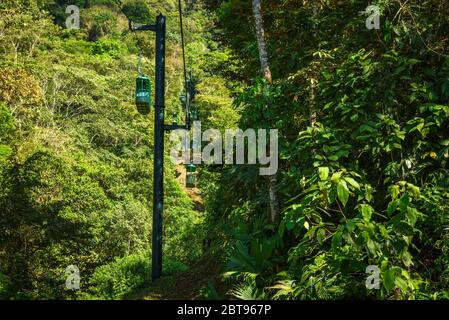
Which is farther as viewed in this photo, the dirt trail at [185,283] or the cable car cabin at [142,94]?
the cable car cabin at [142,94]

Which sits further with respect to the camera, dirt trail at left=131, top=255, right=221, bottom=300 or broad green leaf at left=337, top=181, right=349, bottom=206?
dirt trail at left=131, top=255, right=221, bottom=300

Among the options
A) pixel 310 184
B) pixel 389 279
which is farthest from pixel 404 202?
pixel 310 184

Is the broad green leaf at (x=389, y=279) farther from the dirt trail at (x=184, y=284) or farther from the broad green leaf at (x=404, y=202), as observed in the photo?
the dirt trail at (x=184, y=284)

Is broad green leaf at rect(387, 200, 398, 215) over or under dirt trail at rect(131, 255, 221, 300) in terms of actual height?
over

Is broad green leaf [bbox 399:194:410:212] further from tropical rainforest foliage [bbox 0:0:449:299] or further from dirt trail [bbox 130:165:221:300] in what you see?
dirt trail [bbox 130:165:221:300]

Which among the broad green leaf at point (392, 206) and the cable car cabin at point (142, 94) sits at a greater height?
the cable car cabin at point (142, 94)

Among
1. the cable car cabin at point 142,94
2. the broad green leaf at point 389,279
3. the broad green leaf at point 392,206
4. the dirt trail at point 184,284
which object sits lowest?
the dirt trail at point 184,284

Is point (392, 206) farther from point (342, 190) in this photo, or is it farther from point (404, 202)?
point (342, 190)

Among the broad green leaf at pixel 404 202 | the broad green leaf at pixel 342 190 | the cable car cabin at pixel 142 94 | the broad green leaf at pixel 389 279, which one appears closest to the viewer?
the broad green leaf at pixel 389 279

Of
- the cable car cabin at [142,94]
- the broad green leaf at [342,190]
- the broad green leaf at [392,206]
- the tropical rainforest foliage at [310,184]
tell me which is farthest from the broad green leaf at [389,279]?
the cable car cabin at [142,94]

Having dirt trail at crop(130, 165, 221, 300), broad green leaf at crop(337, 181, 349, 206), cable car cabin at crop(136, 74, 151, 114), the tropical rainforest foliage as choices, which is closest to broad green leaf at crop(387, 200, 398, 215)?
the tropical rainforest foliage

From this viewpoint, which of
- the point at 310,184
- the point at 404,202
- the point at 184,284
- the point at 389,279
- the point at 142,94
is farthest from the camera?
the point at 142,94

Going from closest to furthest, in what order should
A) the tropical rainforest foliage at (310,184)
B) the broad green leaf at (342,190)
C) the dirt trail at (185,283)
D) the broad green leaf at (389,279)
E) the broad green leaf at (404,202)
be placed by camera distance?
the broad green leaf at (389,279) < the broad green leaf at (342,190) < the broad green leaf at (404,202) < the tropical rainforest foliage at (310,184) < the dirt trail at (185,283)
